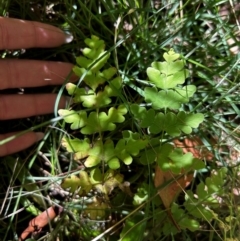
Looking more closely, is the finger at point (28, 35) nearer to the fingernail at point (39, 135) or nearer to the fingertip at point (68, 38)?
the fingertip at point (68, 38)

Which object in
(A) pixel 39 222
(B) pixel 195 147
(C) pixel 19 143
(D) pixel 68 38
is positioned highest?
(D) pixel 68 38

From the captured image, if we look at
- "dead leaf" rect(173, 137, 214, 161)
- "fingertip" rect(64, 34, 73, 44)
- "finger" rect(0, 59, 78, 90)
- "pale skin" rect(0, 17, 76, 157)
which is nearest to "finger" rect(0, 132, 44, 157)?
"pale skin" rect(0, 17, 76, 157)

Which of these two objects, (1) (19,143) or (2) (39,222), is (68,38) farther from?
(2) (39,222)

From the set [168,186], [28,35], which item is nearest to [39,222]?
[168,186]

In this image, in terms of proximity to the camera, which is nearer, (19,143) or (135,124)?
(135,124)

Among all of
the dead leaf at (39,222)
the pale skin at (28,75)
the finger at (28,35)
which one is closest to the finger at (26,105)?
the pale skin at (28,75)

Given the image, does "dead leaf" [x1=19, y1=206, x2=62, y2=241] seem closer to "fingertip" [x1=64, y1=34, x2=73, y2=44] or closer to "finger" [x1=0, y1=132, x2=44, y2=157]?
"finger" [x1=0, y1=132, x2=44, y2=157]
